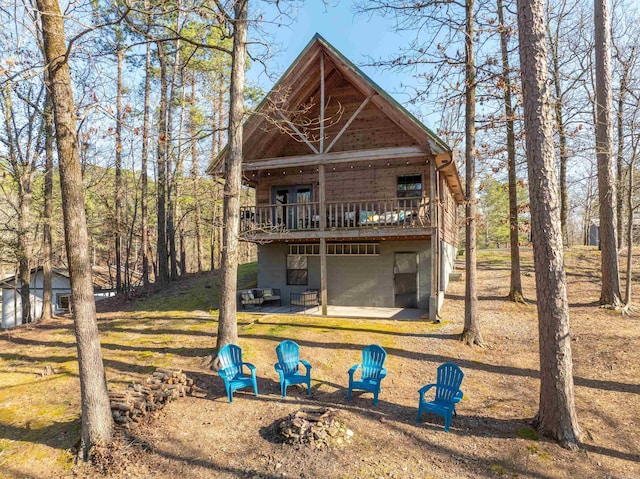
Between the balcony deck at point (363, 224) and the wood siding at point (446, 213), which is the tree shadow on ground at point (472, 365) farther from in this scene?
the wood siding at point (446, 213)

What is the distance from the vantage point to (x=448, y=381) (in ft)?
19.1

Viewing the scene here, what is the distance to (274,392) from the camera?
673cm

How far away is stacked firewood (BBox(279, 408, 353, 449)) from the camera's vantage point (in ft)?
16.1

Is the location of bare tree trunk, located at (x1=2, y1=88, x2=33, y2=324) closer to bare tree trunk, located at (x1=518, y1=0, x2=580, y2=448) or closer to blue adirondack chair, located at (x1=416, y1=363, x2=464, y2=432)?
blue adirondack chair, located at (x1=416, y1=363, x2=464, y2=432)

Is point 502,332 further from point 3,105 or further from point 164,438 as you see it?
point 3,105

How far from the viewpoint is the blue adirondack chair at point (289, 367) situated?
6531mm

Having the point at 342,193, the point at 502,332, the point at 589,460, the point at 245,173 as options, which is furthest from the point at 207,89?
the point at 589,460

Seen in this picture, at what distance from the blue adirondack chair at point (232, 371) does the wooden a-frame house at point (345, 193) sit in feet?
16.9

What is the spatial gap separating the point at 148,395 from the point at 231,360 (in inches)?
60.5

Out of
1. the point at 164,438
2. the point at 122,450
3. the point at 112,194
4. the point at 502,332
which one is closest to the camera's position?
the point at 122,450

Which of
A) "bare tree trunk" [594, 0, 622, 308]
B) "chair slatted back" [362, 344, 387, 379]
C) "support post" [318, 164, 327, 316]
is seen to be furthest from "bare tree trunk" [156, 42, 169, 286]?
"bare tree trunk" [594, 0, 622, 308]

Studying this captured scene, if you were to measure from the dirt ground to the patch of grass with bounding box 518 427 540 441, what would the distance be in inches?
0.9

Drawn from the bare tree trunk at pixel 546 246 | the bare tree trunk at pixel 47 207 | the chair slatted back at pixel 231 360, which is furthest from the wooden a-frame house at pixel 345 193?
the bare tree trunk at pixel 47 207

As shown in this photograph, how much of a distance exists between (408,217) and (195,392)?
914 centimetres
